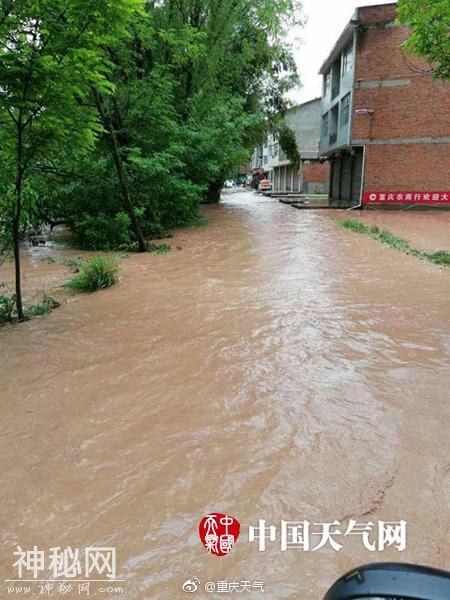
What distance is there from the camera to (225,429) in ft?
10.5

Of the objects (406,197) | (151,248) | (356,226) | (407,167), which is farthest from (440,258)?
(407,167)

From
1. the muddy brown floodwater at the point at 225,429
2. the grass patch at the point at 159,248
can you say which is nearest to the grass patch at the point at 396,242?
the muddy brown floodwater at the point at 225,429

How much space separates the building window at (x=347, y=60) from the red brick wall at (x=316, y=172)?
13430 mm

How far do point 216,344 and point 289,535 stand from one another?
2677 mm

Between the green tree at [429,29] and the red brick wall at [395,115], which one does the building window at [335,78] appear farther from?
the green tree at [429,29]

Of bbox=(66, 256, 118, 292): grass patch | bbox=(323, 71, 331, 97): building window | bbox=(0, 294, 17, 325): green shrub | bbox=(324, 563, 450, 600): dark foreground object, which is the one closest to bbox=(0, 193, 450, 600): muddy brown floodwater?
bbox=(0, 294, 17, 325): green shrub

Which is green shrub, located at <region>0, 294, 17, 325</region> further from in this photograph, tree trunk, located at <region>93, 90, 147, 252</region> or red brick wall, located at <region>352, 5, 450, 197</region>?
red brick wall, located at <region>352, 5, 450, 197</region>

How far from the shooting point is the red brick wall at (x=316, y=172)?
35375 millimetres

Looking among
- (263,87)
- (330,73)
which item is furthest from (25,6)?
(330,73)

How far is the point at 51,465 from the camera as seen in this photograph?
286cm

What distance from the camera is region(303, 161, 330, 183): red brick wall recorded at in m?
35.4

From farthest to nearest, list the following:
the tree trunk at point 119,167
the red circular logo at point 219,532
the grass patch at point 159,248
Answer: the grass patch at point 159,248 < the tree trunk at point 119,167 < the red circular logo at point 219,532

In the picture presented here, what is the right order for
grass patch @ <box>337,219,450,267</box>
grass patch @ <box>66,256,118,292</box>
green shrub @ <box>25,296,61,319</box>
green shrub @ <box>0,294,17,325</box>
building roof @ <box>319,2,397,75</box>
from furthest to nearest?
1. building roof @ <box>319,2,397,75</box>
2. grass patch @ <box>337,219,450,267</box>
3. grass patch @ <box>66,256,118,292</box>
4. green shrub @ <box>25,296,61,319</box>
5. green shrub @ <box>0,294,17,325</box>

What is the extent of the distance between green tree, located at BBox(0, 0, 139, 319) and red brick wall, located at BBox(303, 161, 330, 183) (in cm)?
3230
